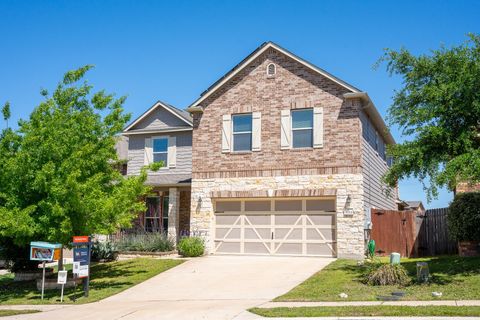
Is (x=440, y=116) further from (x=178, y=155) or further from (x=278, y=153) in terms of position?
(x=178, y=155)

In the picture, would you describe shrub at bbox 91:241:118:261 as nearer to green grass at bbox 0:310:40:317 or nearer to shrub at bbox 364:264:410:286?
green grass at bbox 0:310:40:317

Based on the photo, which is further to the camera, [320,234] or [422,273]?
[320,234]

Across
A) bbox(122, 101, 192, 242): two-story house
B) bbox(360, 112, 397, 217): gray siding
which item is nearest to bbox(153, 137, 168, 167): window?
bbox(122, 101, 192, 242): two-story house

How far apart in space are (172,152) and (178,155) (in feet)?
1.21

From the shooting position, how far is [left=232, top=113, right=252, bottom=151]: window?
857 inches

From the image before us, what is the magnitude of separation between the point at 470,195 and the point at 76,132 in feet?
43.3

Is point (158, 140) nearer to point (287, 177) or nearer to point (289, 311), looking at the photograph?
point (287, 177)

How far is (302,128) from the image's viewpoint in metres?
21.0

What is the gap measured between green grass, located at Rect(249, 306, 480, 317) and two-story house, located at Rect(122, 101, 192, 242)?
13.0 m

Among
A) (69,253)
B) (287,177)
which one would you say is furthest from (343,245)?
(69,253)

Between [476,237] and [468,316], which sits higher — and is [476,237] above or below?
above

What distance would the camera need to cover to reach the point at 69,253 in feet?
88.7

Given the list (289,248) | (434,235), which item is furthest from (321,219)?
(434,235)

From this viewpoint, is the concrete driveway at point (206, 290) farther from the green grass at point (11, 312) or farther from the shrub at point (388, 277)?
the shrub at point (388, 277)
